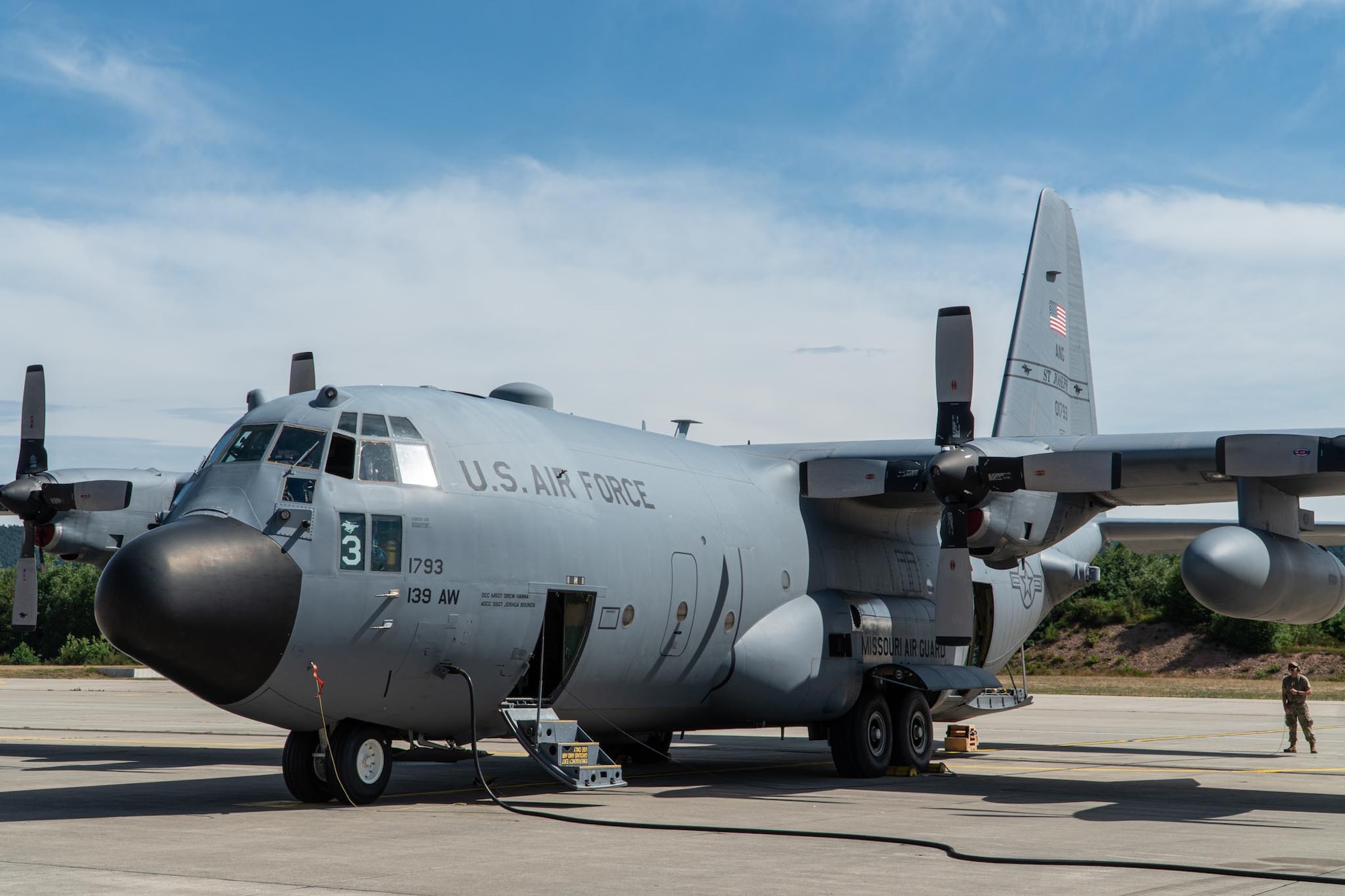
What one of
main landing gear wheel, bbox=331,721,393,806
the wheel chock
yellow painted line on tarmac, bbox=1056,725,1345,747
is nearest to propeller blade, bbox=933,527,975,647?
the wheel chock

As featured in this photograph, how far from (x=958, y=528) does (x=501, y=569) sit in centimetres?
542

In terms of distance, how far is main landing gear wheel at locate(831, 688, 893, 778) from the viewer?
16.8 m

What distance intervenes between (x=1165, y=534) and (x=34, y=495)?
638 inches

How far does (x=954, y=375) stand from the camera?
16.2 metres

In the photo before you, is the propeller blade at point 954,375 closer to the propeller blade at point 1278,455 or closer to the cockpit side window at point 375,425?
the propeller blade at point 1278,455

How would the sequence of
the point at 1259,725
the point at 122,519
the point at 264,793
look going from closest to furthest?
the point at 264,793 < the point at 122,519 < the point at 1259,725

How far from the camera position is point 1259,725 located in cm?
3011

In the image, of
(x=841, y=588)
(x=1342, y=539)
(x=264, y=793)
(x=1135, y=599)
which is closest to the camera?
(x=264, y=793)

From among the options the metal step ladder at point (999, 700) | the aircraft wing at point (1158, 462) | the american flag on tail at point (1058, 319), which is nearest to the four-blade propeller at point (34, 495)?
the aircraft wing at point (1158, 462)

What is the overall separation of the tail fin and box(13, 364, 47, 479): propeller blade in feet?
43.0

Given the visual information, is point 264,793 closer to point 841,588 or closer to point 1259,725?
point 841,588

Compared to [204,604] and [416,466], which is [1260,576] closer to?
[416,466]

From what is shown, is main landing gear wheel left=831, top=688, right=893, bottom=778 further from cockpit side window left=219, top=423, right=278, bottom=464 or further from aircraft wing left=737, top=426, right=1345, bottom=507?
cockpit side window left=219, top=423, right=278, bottom=464

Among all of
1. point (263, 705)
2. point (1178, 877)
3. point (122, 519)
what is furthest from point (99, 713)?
point (1178, 877)
